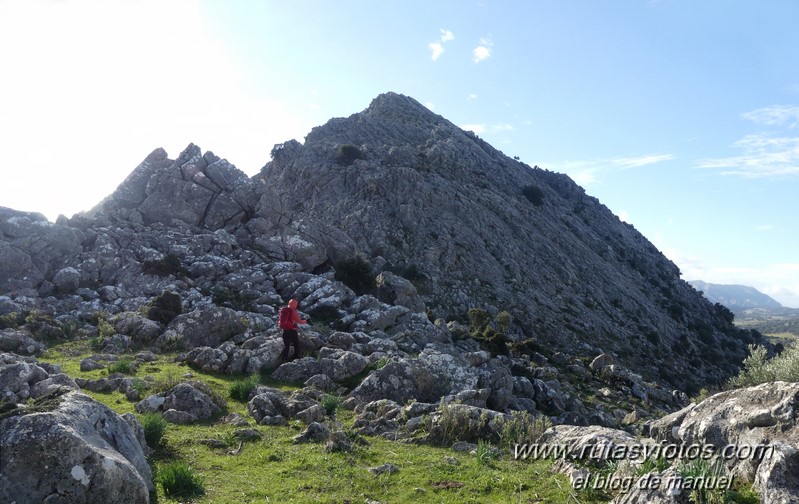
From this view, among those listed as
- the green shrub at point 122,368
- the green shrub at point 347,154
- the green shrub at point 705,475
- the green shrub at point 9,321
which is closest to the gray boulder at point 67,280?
the green shrub at point 9,321

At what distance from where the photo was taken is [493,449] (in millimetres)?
10109

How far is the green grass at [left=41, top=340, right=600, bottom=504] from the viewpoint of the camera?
8.04 meters

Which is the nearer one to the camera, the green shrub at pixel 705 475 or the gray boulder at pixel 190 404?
the green shrub at pixel 705 475

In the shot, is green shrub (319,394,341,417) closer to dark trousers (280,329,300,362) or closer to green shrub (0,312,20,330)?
dark trousers (280,329,300,362)

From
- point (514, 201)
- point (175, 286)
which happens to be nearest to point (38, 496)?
point (175, 286)

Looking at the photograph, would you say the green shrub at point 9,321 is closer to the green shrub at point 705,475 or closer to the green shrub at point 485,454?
the green shrub at point 485,454

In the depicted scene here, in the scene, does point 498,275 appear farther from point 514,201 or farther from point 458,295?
point 514,201

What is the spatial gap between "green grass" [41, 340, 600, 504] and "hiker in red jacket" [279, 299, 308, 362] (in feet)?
21.7

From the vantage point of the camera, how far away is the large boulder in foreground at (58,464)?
18.8 feet

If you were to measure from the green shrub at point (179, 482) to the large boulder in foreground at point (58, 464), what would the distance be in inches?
50.3

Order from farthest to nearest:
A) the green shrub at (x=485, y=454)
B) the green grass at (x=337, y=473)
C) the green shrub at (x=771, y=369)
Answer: the green shrub at (x=485, y=454)
the green shrub at (x=771, y=369)
the green grass at (x=337, y=473)

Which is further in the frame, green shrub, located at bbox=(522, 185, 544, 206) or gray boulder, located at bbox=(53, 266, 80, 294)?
green shrub, located at bbox=(522, 185, 544, 206)

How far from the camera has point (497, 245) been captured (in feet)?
200

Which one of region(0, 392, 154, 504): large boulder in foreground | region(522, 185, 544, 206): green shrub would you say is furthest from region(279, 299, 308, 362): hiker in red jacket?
region(522, 185, 544, 206): green shrub
